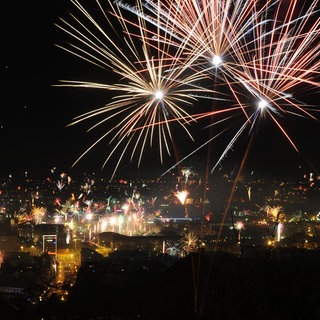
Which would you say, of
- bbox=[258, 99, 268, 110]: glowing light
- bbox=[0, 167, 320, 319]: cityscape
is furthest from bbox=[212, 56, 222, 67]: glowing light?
bbox=[0, 167, 320, 319]: cityscape

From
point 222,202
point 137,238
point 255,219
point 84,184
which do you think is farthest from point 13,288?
point 84,184

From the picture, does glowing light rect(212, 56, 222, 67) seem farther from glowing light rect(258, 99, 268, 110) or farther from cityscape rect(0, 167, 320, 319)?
cityscape rect(0, 167, 320, 319)

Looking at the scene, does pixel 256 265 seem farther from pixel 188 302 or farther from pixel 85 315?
pixel 85 315

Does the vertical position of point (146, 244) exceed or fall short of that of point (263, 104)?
it falls short

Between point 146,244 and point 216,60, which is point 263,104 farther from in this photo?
point 146,244

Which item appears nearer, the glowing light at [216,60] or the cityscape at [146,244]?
the cityscape at [146,244]

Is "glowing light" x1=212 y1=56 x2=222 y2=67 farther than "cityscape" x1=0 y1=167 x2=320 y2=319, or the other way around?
"glowing light" x1=212 y1=56 x2=222 y2=67

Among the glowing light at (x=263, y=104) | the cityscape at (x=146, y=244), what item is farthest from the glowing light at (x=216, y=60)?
the cityscape at (x=146, y=244)

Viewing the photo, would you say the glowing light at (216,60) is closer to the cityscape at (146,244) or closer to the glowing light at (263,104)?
the glowing light at (263,104)

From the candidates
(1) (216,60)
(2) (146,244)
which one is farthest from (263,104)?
(2) (146,244)
